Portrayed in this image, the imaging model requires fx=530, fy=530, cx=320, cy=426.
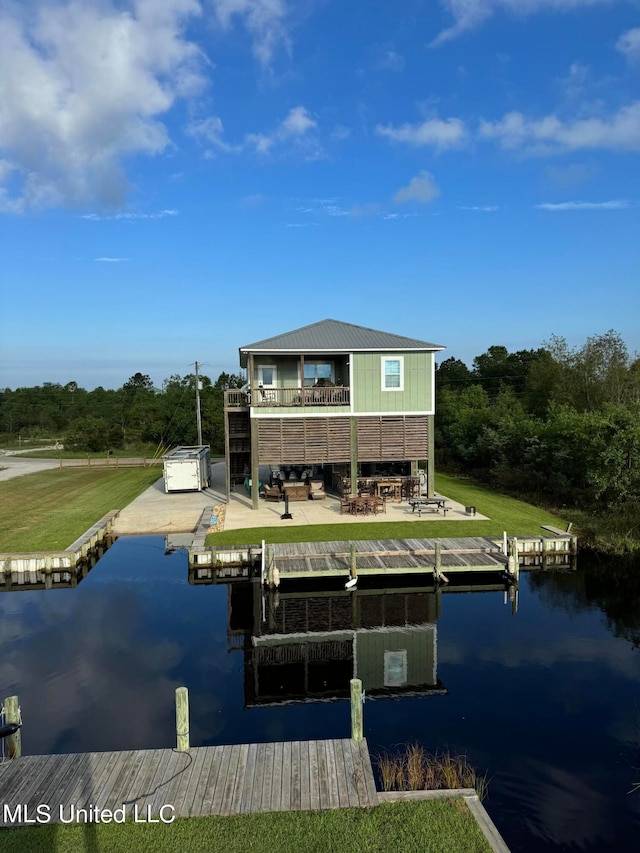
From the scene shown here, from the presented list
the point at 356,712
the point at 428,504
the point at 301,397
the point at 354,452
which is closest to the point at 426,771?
the point at 356,712

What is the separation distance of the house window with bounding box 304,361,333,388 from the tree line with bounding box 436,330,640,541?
11036 millimetres

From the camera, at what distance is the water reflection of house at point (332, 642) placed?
10.4 metres

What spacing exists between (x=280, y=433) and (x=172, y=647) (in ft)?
39.7

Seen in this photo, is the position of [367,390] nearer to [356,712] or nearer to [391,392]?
[391,392]

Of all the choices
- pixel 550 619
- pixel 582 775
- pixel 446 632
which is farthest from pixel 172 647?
pixel 550 619

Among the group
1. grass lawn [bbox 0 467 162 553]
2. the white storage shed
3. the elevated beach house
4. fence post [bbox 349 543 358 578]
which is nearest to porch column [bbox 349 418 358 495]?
the elevated beach house

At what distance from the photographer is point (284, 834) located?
232 inches

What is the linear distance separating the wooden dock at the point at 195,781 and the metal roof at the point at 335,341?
54.3ft

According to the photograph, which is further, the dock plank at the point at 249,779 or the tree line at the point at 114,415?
the tree line at the point at 114,415

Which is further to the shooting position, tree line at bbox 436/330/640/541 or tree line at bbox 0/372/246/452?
tree line at bbox 0/372/246/452

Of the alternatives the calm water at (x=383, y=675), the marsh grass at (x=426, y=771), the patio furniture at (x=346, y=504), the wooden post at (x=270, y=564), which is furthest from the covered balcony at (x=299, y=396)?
the marsh grass at (x=426, y=771)

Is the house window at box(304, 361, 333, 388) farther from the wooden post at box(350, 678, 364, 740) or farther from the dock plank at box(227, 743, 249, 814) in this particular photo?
the dock plank at box(227, 743, 249, 814)

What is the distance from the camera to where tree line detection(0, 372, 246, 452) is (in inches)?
1961

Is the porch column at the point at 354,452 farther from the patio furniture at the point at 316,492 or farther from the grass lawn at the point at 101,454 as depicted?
the grass lawn at the point at 101,454
